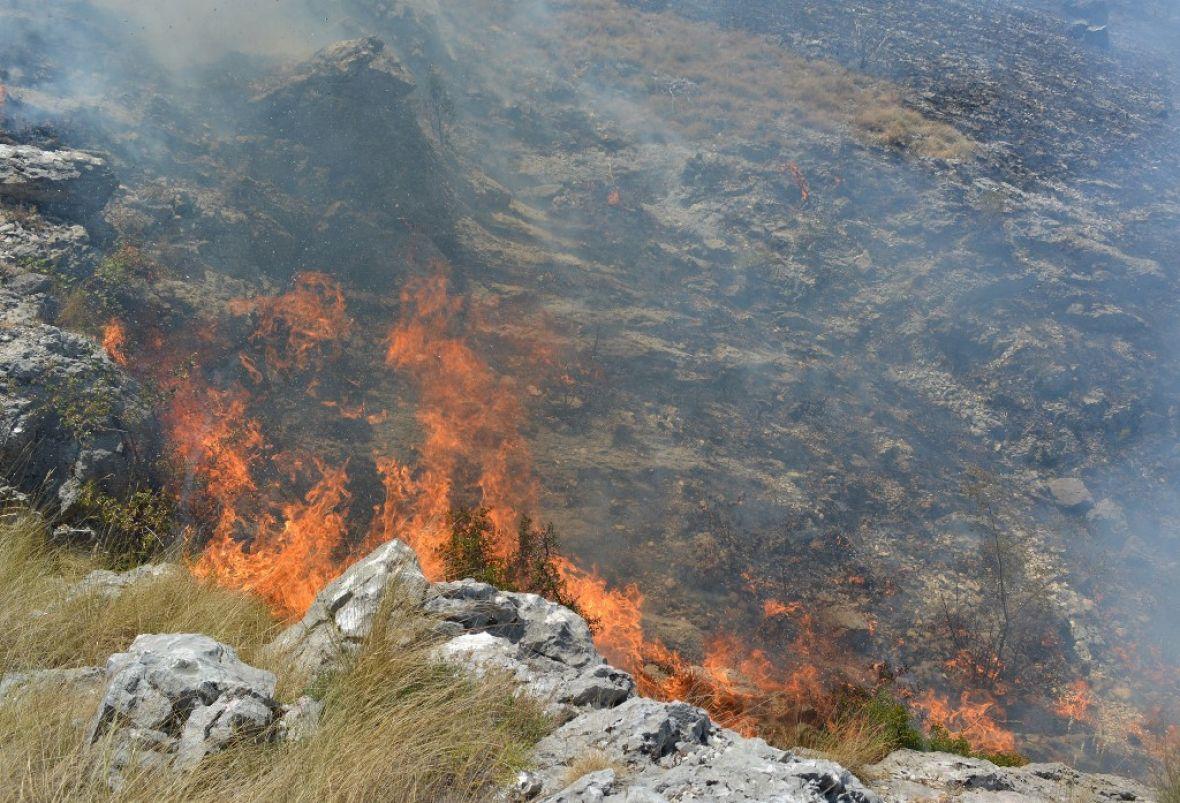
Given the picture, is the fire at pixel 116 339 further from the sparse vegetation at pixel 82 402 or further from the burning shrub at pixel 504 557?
the burning shrub at pixel 504 557

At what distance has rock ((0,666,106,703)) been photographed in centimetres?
340

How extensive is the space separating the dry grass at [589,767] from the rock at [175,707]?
1478 mm

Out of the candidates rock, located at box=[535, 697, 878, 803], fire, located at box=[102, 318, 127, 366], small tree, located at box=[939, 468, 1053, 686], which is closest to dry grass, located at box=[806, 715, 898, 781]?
rock, located at box=[535, 697, 878, 803]

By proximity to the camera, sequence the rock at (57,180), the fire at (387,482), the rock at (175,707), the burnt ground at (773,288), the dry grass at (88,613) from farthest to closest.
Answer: the burnt ground at (773,288), the rock at (57,180), the fire at (387,482), the dry grass at (88,613), the rock at (175,707)

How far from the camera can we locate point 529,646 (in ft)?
18.5

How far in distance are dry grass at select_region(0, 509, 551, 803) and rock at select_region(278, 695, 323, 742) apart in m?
0.08

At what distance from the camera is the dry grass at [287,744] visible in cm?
282

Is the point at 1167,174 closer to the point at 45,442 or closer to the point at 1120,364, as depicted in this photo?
the point at 1120,364

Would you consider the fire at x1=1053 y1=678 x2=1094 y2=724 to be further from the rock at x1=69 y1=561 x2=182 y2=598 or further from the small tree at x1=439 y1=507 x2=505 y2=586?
the rock at x1=69 y1=561 x2=182 y2=598

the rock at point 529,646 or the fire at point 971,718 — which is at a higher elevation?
the rock at point 529,646

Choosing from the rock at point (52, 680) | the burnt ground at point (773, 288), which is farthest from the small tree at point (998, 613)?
the rock at point (52, 680)

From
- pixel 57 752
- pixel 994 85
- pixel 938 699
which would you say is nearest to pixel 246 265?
pixel 57 752

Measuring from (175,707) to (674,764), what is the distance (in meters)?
2.54

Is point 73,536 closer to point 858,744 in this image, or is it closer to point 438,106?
point 858,744
